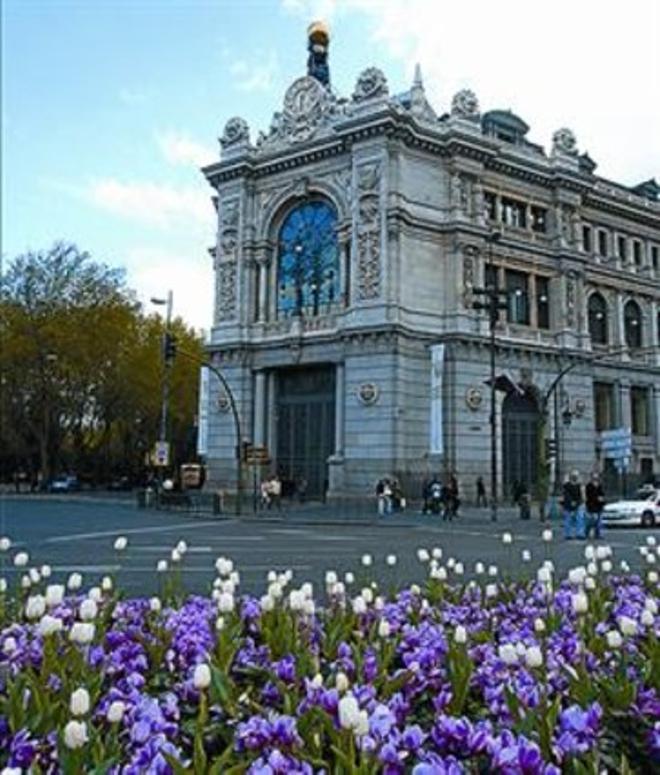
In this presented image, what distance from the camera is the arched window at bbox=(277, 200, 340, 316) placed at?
48125 millimetres

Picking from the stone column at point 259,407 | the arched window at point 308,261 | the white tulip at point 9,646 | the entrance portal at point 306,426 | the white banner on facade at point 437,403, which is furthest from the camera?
the stone column at point 259,407

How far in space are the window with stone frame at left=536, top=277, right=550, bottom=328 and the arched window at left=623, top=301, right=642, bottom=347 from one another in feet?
29.1

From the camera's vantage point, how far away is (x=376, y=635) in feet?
17.7

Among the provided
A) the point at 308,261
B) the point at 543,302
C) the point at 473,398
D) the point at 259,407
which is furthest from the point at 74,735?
the point at 543,302

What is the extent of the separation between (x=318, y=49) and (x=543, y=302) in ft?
74.8

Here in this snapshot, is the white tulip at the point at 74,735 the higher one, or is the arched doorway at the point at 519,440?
the arched doorway at the point at 519,440

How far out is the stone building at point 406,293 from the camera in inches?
1720

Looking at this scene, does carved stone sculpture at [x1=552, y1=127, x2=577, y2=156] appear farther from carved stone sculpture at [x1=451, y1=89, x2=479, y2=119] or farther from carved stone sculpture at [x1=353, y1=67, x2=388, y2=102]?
carved stone sculpture at [x1=353, y1=67, x2=388, y2=102]

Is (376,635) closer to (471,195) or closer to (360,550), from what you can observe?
→ (360,550)

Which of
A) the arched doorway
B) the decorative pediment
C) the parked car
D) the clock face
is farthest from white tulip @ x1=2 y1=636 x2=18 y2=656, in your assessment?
the parked car

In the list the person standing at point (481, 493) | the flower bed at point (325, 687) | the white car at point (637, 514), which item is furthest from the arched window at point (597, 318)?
the flower bed at point (325, 687)

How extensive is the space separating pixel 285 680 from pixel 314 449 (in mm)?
43048

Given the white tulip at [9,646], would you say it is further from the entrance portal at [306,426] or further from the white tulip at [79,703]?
the entrance portal at [306,426]

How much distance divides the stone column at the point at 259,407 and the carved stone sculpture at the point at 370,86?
16.2m
